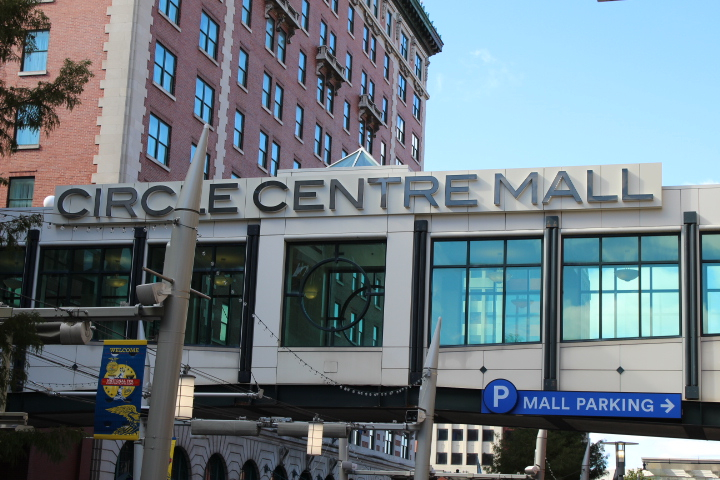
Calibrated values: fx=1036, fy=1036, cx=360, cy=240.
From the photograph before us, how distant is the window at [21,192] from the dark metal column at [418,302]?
1942 cm

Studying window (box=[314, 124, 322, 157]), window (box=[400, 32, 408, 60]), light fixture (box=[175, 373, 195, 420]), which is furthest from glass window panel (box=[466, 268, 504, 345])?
window (box=[400, 32, 408, 60])

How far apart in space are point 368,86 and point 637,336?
47.6 meters

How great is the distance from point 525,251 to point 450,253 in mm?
2525

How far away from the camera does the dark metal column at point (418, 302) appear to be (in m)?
34.1

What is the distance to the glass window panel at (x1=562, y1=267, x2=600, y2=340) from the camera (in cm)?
3303

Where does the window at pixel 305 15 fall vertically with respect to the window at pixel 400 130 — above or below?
above

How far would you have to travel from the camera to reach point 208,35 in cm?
5316

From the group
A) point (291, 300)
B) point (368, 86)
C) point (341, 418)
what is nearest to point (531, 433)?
point (368, 86)

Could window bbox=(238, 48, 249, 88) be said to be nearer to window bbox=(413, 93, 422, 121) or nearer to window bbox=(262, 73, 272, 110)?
window bbox=(262, 73, 272, 110)

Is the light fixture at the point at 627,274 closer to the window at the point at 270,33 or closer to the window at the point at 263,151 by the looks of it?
the window at the point at 263,151

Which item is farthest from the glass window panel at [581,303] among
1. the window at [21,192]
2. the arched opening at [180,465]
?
the window at [21,192]

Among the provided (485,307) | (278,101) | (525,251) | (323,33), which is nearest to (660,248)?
(525,251)

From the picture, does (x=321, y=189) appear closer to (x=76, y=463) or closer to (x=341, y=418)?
(x=341, y=418)

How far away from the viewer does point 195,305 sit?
1437 inches
